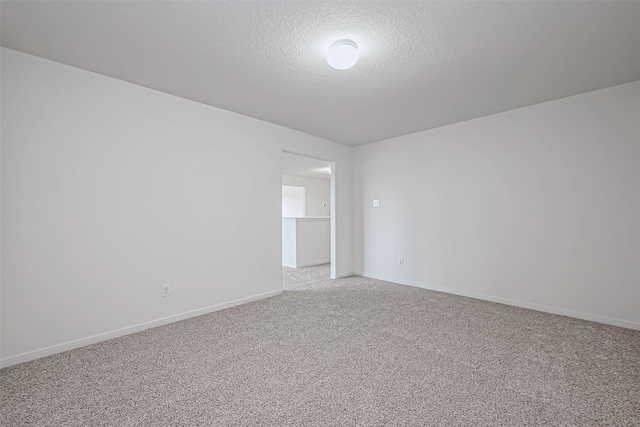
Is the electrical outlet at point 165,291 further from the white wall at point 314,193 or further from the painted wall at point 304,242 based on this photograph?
the white wall at point 314,193

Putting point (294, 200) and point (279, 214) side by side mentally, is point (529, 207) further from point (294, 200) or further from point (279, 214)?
point (294, 200)

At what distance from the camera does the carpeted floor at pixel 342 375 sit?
1.54m

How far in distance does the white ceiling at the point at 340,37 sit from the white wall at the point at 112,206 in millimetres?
286

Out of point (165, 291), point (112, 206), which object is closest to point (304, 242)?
point (165, 291)

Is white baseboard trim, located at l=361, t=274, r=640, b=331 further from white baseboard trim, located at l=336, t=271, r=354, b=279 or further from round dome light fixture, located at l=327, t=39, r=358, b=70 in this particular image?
round dome light fixture, located at l=327, t=39, r=358, b=70

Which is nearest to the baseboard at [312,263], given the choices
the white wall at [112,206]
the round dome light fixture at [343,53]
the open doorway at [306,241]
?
the open doorway at [306,241]

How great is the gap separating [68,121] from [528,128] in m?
4.61

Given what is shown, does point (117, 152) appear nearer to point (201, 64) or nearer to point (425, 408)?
point (201, 64)

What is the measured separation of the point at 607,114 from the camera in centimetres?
283

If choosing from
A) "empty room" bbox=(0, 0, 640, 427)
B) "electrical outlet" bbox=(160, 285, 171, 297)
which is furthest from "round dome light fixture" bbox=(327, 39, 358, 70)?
"electrical outlet" bbox=(160, 285, 171, 297)

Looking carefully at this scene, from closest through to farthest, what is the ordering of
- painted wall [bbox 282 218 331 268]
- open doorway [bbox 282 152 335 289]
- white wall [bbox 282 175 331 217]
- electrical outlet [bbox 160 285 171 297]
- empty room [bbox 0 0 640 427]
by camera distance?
empty room [bbox 0 0 640 427] → electrical outlet [bbox 160 285 171 297] → open doorway [bbox 282 152 335 289] → painted wall [bbox 282 218 331 268] → white wall [bbox 282 175 331 217]

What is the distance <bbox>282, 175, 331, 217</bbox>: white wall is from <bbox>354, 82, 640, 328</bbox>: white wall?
470cm

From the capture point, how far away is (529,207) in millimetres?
3320

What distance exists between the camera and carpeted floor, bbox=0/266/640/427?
1.54 m
